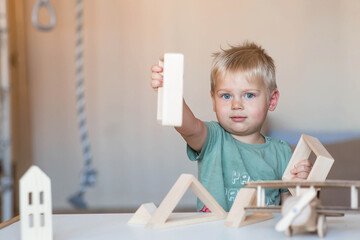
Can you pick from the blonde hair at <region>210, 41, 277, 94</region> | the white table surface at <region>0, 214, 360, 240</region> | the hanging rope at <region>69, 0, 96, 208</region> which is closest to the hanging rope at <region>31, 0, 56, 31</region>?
the hanging rope at <region>69, 0, 96, 208</region>

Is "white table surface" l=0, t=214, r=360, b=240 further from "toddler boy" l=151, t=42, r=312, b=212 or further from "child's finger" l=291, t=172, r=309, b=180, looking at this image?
"toddler boy" l=151, t=42, r=312, b=212

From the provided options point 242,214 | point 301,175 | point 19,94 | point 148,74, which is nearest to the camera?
point 242,214

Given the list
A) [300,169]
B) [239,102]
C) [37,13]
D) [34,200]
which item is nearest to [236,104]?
[239,102]

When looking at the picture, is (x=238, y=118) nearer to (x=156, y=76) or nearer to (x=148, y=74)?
(x=156, y=76)

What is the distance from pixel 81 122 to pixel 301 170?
3313 mm

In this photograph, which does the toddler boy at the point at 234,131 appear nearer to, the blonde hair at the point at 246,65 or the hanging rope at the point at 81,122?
the blonde hair at the point at 246,65

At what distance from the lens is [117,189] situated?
4.06m

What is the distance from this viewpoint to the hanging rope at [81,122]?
405cm

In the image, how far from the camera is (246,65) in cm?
131

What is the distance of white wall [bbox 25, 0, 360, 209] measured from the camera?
3.81 meters

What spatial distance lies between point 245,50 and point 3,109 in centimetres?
265

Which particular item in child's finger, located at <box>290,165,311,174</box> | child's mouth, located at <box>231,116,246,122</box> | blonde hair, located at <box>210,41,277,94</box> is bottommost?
child's finger, located at <box>290,165,311,174</box>

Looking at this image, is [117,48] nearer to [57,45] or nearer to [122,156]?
[57,45]

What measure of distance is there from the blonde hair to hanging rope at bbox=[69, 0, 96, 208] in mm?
2826
